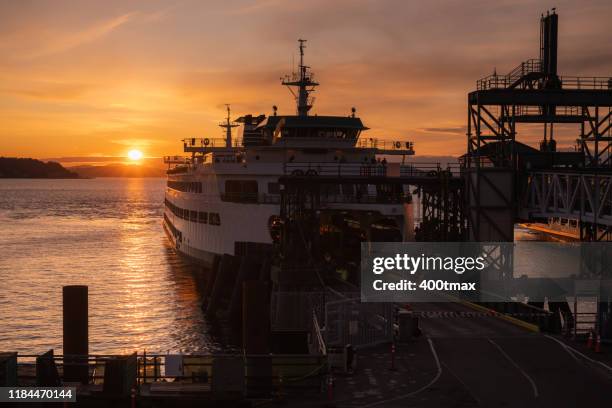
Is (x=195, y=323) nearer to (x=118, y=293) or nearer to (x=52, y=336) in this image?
(x=52, y=336)

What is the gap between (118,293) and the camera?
55406 millimetres

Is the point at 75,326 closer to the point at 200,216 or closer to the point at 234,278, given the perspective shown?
the point at 234,278

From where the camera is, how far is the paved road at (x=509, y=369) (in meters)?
17.7

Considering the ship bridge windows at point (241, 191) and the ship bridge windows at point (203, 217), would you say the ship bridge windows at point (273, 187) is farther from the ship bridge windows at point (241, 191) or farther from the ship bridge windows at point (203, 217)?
the ship bridge windows at point (203, 217)

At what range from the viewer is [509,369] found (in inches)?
800

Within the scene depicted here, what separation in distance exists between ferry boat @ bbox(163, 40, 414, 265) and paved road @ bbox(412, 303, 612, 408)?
1760 centimetres

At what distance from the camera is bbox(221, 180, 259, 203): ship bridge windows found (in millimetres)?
47969

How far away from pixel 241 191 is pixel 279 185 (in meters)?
3.79

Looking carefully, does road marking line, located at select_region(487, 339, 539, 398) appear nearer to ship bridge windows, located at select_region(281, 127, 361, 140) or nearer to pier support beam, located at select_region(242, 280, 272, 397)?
pier support beam, located at select_region(242, 280, 272, 397)

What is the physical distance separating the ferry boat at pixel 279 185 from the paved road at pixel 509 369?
17.6 meters

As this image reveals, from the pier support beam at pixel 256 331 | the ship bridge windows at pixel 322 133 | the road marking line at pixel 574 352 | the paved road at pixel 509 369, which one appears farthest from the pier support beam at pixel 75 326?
the ship bridge windows at pixel 322 133

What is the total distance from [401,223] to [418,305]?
13410 millimetres

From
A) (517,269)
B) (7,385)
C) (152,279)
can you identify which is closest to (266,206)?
(152,279)

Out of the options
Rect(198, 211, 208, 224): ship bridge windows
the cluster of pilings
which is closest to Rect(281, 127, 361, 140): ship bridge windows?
the cluster of pilings
